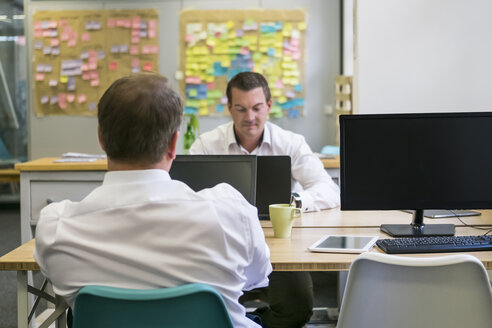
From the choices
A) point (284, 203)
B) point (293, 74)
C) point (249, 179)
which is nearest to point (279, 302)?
point (284, 203)

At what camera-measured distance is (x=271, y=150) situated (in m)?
2.94

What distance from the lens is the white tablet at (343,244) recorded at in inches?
70.9

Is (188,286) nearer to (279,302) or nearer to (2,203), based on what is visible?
(279,302)

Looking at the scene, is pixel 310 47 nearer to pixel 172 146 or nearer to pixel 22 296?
pixel 22 296

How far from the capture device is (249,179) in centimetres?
210

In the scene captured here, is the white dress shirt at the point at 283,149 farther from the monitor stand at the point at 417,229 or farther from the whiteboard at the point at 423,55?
the whiteboard at the point at 423,55

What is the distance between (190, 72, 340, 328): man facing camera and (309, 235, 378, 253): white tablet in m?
0.55

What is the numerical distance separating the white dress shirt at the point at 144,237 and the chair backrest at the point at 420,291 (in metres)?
0.38

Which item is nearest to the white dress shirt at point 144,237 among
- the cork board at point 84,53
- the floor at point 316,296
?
the floor at point 316,296

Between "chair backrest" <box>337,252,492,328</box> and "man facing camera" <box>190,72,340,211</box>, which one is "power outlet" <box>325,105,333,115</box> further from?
"chair backrest" <box>337,252,492,328</box>

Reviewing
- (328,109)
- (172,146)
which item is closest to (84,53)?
(328,109)

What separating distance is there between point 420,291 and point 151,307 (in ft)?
2.16

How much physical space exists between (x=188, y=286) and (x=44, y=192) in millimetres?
2622

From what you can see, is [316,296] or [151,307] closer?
[151,307]
